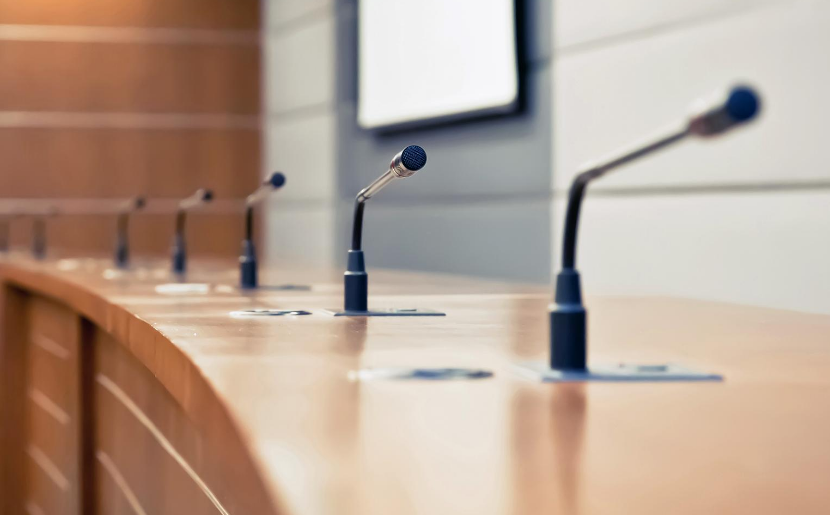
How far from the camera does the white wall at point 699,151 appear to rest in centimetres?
294

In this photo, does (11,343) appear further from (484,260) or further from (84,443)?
(484,260)

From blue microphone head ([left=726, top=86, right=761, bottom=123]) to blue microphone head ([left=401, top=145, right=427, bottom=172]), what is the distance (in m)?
0.55

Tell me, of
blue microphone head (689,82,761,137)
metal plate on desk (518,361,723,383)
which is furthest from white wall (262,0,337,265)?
blue microphone head (689,82,761,137)

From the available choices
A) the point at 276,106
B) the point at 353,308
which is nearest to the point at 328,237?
the point at 276,106

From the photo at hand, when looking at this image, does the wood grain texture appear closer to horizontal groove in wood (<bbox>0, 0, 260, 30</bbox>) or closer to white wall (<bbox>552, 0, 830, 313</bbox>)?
white wall (<bbox>552, 0, 830, 313</bbox>)

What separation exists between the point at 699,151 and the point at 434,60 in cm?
169

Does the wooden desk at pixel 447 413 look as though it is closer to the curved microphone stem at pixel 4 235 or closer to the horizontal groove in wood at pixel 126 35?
the curved microphone stem at pixel 4 235

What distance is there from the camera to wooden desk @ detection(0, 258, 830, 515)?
676mm

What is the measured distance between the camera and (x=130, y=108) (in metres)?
6.70

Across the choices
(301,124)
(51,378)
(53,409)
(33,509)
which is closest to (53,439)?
(53,409)

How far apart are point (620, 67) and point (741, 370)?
2.64 m

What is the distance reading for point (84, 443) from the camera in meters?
2.72

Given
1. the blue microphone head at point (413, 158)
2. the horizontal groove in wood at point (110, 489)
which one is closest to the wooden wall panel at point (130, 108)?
the horizontal groove in wood at point (110, 489)

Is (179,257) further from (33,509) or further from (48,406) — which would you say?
(33,509)
